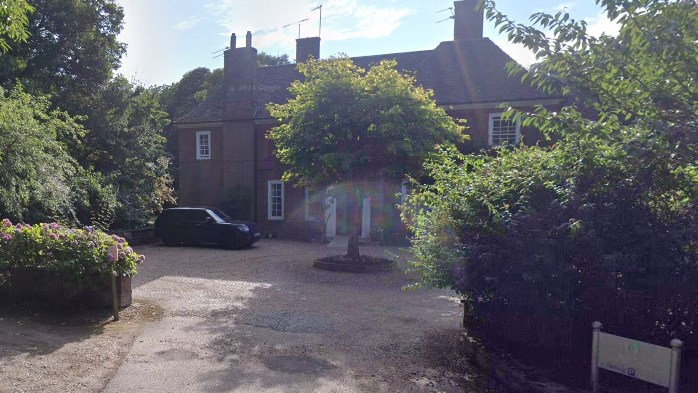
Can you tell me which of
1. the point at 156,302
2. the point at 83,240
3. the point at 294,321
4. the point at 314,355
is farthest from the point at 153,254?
the point at 314,355

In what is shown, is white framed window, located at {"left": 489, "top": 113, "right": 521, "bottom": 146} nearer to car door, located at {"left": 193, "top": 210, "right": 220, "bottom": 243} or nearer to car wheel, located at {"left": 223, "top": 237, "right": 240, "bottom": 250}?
car wheel, located at {"left": 223, "top": 237, "right": 240, "bottom": 250}

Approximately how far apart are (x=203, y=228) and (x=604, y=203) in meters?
15.0

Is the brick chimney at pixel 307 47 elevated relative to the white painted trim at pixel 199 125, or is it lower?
elevated

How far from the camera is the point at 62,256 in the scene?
7262 millimetres

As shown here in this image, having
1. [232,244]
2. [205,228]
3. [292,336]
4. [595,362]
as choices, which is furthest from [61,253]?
[205,228]

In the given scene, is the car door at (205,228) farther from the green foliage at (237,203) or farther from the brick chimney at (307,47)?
the brick chimney at (307,47)

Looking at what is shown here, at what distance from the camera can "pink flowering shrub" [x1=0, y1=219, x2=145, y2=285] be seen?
7.20 metres

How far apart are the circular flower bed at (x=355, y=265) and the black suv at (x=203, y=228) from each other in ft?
16.2

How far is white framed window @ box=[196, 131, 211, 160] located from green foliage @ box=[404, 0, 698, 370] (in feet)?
65.4

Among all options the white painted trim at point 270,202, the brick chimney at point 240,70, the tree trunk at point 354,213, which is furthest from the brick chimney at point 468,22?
the tree trunk at point 354,213

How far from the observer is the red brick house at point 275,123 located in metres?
18.4

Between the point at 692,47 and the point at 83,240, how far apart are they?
8.00 meters

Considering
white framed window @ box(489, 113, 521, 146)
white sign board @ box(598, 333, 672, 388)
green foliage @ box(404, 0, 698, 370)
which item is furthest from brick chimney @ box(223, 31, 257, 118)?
white sign board @ box(598, 333, 672, 388)

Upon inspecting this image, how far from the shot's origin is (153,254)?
607 inches
